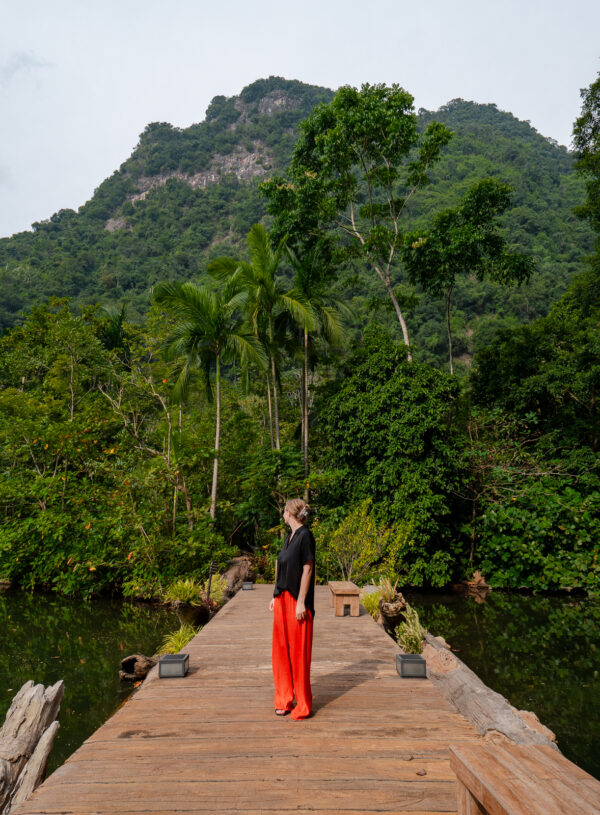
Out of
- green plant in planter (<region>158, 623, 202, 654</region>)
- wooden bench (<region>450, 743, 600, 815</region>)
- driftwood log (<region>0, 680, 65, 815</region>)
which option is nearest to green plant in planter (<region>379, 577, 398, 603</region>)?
green plant in planter (<region>158, 623, 202, 654</region>)

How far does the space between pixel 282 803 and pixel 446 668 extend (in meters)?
4.13

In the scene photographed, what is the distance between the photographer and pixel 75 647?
8477 millimetres

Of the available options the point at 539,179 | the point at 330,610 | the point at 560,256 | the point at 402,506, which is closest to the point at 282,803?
the point at 330,610

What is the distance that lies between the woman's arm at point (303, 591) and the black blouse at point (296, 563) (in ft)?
0.12

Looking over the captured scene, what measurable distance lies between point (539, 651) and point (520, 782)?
7.76 metres

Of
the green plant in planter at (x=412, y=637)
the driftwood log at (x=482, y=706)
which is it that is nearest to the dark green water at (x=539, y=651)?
the driftwood log at (x=482, y=706)

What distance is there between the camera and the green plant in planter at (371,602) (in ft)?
26.3

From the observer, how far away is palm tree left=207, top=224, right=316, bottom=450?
13.9m

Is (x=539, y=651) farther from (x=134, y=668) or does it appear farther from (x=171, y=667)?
(x=134, y=668)

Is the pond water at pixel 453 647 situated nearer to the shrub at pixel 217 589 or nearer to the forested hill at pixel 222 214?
the shrub at pixel 217 589

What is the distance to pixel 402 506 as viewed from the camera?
484 inches

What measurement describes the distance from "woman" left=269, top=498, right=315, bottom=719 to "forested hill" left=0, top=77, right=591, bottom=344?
3107 cm

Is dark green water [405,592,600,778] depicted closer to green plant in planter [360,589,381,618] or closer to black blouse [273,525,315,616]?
green plant in planter [360,589,381,618]

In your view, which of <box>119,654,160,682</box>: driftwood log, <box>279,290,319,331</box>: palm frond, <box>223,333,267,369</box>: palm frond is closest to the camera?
<box>119,654,160,682</box>: driftwood log
